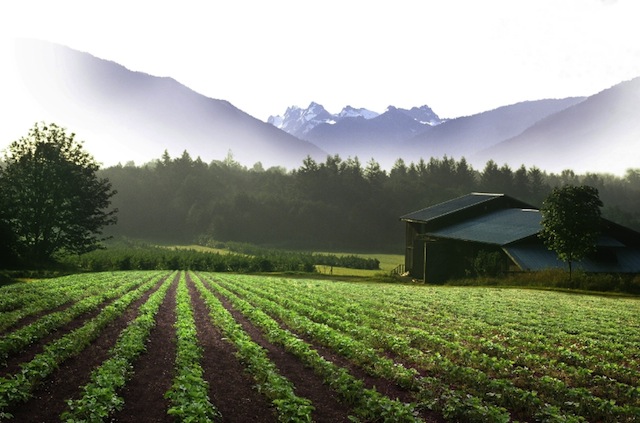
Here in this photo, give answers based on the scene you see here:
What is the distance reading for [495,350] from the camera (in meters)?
16.4

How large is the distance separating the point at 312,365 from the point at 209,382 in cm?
305

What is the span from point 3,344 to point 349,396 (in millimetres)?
9961

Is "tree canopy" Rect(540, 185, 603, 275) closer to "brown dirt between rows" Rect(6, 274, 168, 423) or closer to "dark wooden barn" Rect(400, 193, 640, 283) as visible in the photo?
"dark wooden barn" Rect(400, 193, 640, 283)

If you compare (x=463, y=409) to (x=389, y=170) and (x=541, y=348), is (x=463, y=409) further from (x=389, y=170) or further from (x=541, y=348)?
(x=389, y=170)

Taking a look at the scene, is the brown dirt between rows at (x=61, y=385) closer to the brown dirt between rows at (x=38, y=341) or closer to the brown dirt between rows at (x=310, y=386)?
the brown dirt between rows at (x=38, y=341)

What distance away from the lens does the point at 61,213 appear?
58.2m

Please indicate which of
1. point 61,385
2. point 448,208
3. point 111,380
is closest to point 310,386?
point 111,380

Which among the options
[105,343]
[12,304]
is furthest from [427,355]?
[12,304]

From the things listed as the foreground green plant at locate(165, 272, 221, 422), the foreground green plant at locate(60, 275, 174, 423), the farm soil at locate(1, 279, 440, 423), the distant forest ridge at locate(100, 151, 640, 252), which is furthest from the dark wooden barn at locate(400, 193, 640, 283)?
the distant forest ridge at locate(100, 151, 640, 252)

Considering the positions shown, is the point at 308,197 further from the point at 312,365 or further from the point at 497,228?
the point at 312,365

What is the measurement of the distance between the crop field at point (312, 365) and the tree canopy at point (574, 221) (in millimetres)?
15543

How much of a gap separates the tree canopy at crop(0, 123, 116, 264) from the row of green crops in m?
38.8

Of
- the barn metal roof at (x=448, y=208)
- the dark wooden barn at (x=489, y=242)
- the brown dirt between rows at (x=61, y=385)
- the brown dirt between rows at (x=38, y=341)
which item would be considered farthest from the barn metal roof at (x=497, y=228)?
the brown dirt between rows at (x=61, y=385)

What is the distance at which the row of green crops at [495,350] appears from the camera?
11320 mm
